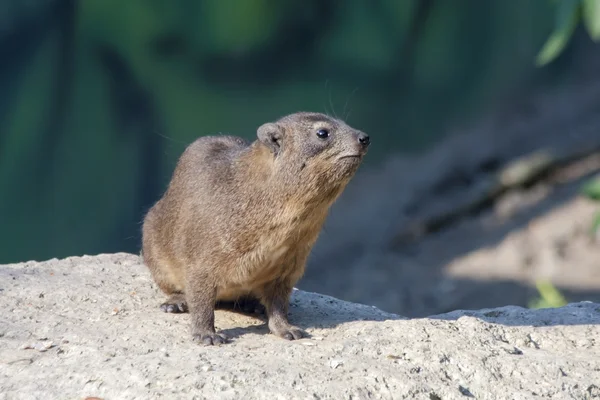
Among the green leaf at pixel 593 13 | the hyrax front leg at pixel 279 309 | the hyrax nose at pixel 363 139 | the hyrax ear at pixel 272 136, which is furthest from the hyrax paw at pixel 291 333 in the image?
the green leaf at pixel 593 13

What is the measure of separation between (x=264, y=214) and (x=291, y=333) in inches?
26.3

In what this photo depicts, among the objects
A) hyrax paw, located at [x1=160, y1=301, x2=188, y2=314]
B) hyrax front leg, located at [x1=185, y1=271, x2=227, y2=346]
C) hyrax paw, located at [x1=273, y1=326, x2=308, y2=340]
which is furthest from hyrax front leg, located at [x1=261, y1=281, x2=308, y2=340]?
hyrax paw, located at [x1=160, y1=301, x2=188, y2=314]

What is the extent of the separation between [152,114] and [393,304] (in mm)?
3465

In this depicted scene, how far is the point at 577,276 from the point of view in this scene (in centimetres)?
1045

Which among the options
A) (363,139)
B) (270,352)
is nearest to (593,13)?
(363,139)

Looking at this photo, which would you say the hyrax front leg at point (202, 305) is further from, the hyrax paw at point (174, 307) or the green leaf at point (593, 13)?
the green leaf at point (593, 13)

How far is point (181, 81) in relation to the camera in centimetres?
976

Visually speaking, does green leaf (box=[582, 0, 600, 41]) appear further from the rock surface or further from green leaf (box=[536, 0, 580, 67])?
the rock surface

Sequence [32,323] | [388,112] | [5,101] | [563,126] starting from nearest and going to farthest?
[32,323]
[5,101]
[388,112]
[563,126]

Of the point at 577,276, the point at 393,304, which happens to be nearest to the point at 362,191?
the point at 393,304

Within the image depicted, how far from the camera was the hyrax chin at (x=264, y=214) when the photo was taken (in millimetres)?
4949

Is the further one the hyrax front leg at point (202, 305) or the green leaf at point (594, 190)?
the hyrax front leg at point (202, 305)

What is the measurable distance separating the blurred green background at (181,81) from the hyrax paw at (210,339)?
3.45m

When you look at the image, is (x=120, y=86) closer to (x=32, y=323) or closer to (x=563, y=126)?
(x=32, y=323)
